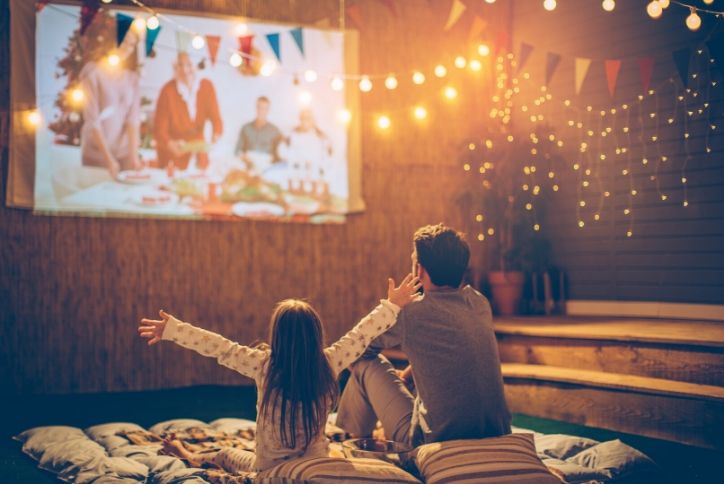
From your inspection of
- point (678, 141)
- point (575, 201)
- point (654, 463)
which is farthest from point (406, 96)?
point (654, 463)

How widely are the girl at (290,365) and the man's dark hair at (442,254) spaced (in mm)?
88

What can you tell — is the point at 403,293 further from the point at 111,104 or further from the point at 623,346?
the point at 111,104

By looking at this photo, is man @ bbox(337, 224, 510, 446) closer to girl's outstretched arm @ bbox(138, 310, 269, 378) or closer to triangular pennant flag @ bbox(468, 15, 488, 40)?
girl's outstretched arm @ bbox(138, 310, 269, 378)

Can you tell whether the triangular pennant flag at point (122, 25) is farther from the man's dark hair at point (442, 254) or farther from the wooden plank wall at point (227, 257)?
the man's dark hair at point (442, 254)

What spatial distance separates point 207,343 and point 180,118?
345 cm

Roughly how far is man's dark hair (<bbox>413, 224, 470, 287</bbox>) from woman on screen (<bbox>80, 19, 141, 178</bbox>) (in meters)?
3.44

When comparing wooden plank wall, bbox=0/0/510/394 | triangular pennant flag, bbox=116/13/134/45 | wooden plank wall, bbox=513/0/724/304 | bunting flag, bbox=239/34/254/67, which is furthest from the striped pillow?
triangular pennant flag, bbox=116/13/134/45

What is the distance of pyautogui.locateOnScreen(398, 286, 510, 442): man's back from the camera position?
279 centimetres

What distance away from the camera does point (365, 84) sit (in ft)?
20.1

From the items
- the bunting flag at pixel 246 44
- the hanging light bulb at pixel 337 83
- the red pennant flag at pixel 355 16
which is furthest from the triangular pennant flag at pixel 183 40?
the red pennant flag at pixel 355 16

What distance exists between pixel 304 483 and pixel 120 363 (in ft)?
11.1

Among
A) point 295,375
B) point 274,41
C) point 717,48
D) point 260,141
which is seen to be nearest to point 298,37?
point 274,41

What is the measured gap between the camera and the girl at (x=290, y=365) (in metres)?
2.68

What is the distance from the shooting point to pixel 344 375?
241 inches
